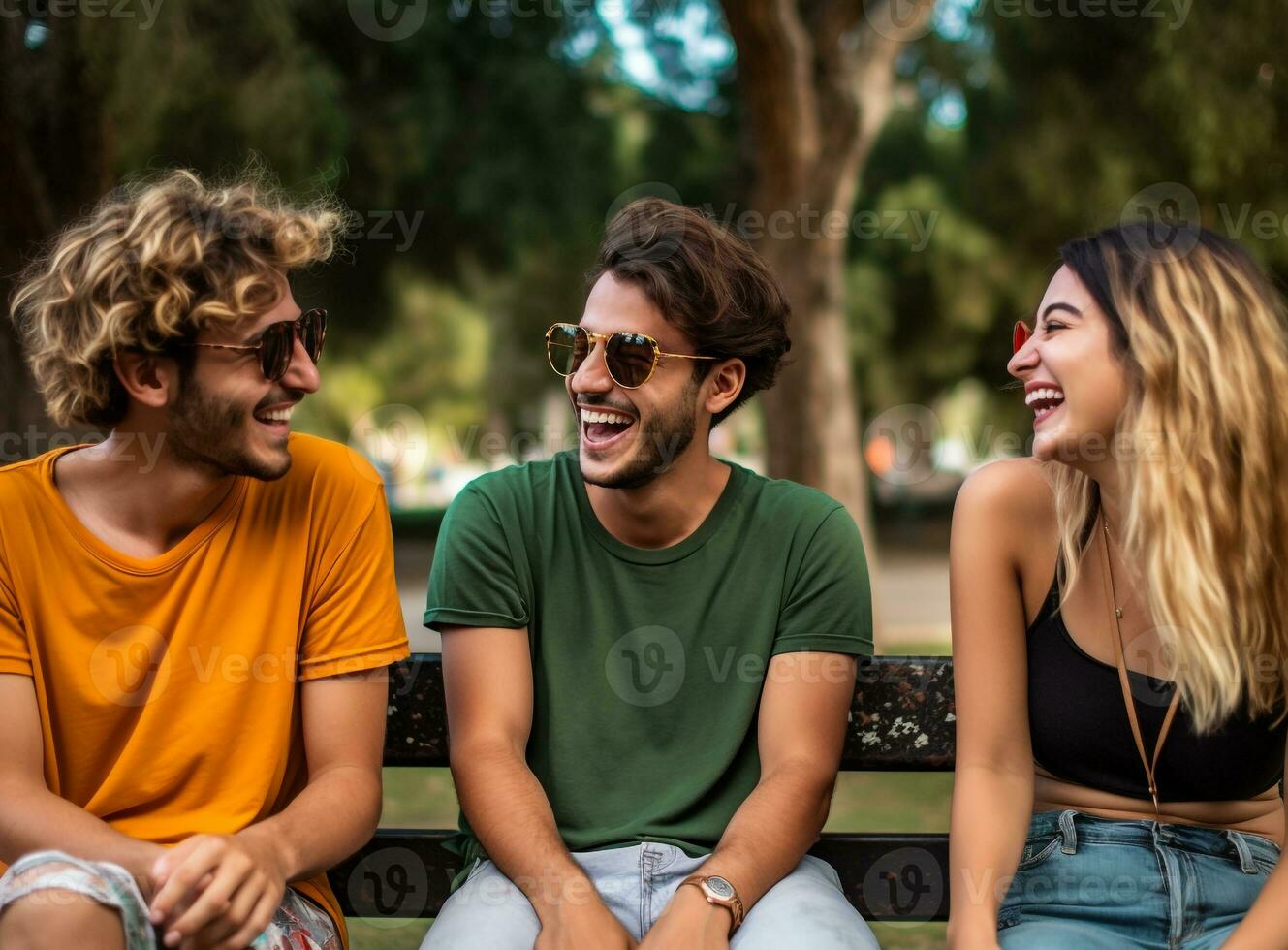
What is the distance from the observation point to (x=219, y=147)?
880 cm

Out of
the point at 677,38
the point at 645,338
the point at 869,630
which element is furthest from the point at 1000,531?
the point at 677,38

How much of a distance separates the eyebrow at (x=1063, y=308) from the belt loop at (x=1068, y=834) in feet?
3.35

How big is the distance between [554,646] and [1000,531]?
991 millimetres

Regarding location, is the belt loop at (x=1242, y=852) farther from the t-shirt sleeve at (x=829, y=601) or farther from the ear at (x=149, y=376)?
the ear at (x=149, y=376)

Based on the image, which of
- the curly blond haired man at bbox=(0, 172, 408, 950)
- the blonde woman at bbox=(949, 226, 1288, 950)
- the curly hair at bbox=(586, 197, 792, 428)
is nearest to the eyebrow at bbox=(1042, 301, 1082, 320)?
the blonde woman at bbox=(949, 226, 1288, 950)

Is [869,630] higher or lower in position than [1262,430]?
lower

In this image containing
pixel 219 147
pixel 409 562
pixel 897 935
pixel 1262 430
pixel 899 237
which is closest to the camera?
pixel 1262 430

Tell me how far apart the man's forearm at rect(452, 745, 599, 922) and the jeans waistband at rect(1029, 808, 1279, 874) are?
3.19ft

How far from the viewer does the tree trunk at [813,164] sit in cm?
830

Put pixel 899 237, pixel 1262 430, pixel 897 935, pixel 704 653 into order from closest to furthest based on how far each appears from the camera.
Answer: pixel 1262 430, pixel 704 653, pixel 897 935, pixel 899 237

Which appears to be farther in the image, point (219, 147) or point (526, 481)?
point (219, 147)

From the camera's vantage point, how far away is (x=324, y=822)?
2.71m

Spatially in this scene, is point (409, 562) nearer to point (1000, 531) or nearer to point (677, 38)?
point (677, 38)

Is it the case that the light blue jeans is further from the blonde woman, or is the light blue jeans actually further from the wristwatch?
the blonde woman
